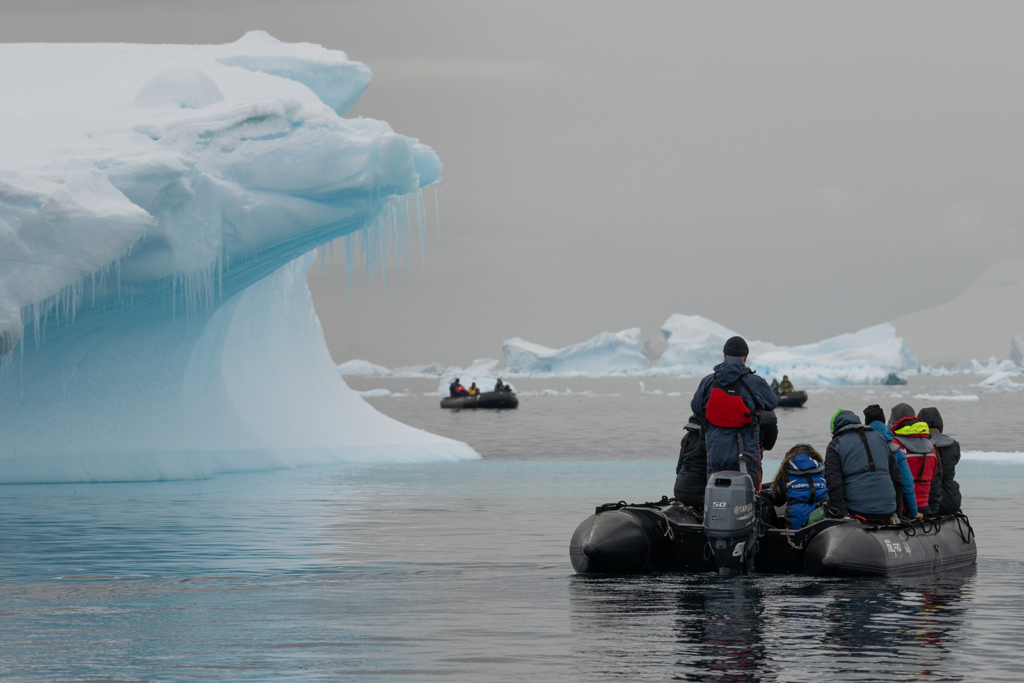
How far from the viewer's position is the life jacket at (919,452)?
556 inches

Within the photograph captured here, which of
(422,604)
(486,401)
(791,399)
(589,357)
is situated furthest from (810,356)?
(422,604)

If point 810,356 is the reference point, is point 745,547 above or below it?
below

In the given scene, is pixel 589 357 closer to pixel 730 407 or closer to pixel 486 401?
pixel 486 401

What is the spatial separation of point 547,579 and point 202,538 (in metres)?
5.70

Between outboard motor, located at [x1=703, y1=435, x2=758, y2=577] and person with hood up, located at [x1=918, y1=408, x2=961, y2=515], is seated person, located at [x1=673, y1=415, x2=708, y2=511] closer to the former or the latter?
outboard motor, located at [x1=703, y1=435, x2=758, y2=577]

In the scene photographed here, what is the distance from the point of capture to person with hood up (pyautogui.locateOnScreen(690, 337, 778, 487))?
1266cm

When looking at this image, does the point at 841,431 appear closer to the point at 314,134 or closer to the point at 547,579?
the point at 547,579

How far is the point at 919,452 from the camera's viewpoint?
14.1m

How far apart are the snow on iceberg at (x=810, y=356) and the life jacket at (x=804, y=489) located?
97409 millimetres

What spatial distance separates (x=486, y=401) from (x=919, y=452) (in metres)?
53.8

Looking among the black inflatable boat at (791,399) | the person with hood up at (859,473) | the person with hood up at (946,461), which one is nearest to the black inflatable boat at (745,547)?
the person with hood up at (859,473)

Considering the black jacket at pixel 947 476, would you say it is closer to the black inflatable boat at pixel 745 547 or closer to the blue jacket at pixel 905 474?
the blue jacket at pixel 905 474

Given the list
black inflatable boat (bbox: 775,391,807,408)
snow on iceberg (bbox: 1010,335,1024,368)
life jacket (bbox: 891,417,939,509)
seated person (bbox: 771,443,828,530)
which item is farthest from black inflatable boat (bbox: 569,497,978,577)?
snow on iceberg (bbox: 1010,335,1024,368)

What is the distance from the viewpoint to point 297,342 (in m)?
31.7
